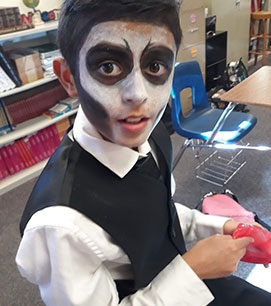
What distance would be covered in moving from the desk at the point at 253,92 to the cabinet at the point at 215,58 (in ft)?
5.24

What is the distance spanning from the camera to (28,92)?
96.6 inches

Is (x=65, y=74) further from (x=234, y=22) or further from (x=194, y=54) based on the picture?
(x=234, y=22)

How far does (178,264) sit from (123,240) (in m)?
0.14

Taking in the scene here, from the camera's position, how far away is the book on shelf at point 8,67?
2077 millimetres

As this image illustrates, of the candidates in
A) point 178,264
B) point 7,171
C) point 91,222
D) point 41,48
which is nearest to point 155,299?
point 178,264

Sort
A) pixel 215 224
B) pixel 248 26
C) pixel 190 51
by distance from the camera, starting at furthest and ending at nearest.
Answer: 1. pixel 248 26
2. pixel 190 51
3. pixel 215 224

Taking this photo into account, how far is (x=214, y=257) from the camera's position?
2.13ft

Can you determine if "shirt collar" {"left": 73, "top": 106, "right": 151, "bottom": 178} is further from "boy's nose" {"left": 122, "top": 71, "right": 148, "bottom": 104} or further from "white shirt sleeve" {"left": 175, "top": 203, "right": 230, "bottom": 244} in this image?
"white shirt sleeve" {"left": 175, "top": 203, "right": 230, "bottom": 244}

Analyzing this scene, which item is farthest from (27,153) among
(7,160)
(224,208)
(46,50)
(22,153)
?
(224,208)

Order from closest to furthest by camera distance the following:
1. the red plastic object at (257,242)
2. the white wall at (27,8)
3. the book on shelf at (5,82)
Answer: the red plastic object at (257,242), the book on shelf at (5,82), the white wall at (27,8)

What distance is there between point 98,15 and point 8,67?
185 centimetres

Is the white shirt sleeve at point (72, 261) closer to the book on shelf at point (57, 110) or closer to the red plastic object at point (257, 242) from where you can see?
the red plastic object at point (257, 242)

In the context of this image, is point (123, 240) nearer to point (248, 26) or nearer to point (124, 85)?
point (124, 85)

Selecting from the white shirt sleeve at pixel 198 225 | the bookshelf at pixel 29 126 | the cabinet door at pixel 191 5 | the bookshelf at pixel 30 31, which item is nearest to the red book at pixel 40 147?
the bookshelf at pixel 29 126
